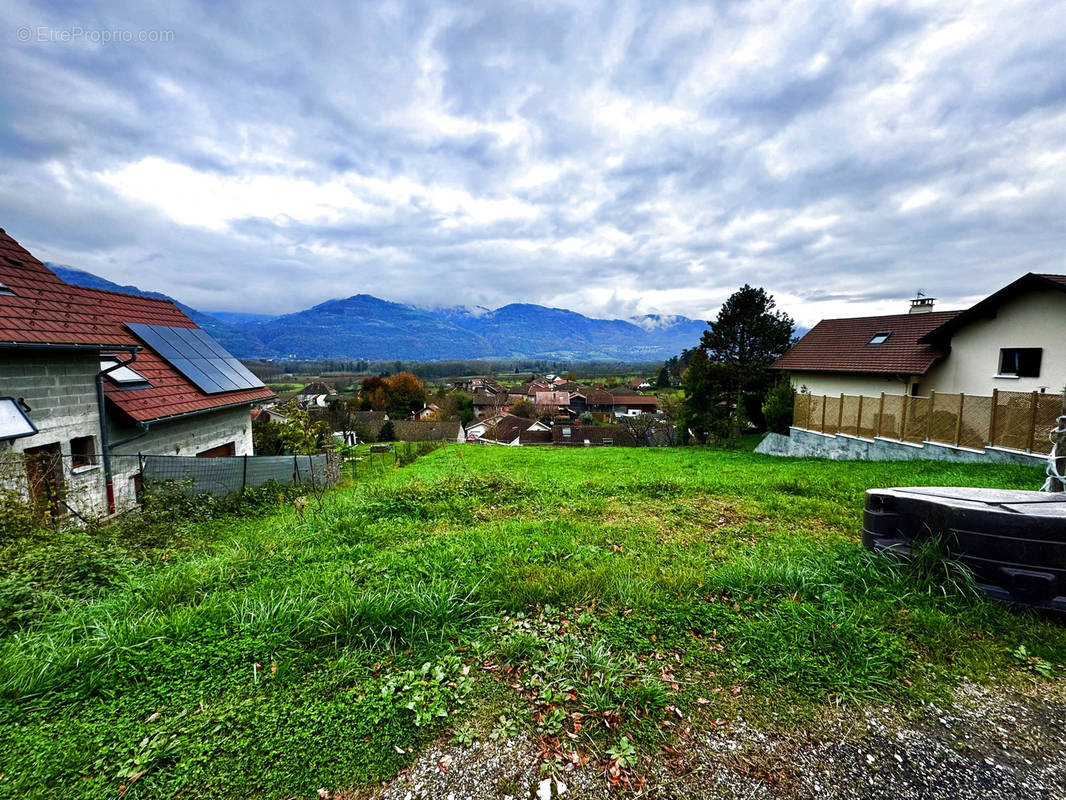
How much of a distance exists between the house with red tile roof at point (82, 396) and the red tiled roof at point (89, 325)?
0.02 m

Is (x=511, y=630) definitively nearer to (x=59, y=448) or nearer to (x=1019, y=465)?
(x=59, y=448)

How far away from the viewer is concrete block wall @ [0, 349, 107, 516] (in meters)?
6.72

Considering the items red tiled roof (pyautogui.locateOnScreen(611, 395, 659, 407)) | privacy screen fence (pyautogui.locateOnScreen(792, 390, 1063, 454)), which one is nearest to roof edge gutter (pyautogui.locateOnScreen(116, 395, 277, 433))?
privacy screen fence (pyautogui.locateOnScreen(792, 390, 1063, 454))

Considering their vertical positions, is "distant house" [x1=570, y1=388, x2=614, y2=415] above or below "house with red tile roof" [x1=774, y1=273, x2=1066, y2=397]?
below

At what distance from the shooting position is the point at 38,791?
2119 millimetres

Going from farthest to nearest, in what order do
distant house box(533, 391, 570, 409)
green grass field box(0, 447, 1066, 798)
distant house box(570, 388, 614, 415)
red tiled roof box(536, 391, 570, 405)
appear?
red tiled roof box(536, 391, 570, 405) < distant house box(570, 388, 614, 415) < distant house box(533, 391, 570, 409) < green grass field box(0, 447, 1066, 798)

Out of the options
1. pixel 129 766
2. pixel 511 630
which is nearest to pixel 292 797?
pixel 129 766

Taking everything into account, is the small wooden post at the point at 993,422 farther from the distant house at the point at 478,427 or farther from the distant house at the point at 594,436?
the distant house at the point at 478,427

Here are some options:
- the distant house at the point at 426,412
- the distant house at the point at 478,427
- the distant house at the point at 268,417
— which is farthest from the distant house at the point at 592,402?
the distant house at the point at 268,417

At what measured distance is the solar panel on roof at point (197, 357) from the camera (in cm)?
1209

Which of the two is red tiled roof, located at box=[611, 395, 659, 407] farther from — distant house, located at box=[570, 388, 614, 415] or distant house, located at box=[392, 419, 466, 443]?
distant house, located at box=[392, 419, 466, 443]

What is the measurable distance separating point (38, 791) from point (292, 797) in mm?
1247

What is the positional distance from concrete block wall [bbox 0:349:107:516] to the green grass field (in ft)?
9.39

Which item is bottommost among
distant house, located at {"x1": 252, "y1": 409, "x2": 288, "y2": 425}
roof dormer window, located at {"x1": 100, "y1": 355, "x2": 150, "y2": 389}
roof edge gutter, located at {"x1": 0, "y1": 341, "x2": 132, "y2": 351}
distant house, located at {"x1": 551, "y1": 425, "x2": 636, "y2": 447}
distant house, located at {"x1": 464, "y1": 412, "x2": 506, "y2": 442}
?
distant house, located at {"x1": 464, "y1": 412, "x2": 506, "y2": 442}
